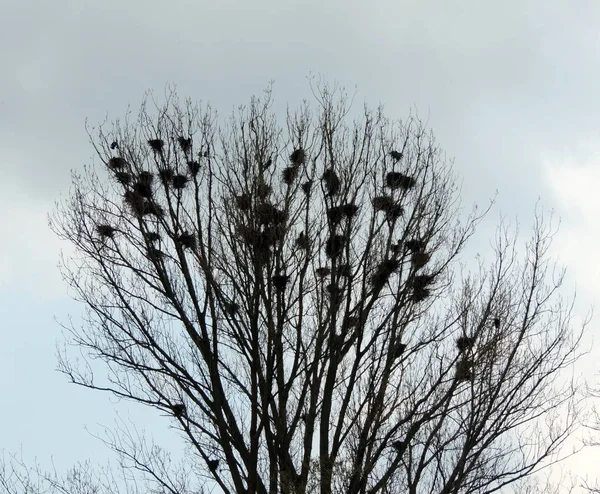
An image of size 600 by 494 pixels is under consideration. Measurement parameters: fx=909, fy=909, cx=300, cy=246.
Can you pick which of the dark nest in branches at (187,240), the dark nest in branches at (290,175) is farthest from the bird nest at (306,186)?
the dark nest in branches at (187,240)

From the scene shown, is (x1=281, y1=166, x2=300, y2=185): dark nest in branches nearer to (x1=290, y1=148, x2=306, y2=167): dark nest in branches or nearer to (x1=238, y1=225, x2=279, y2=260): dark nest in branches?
(x1=290, y1=148, x2=306, y2=167): dark nest in branches

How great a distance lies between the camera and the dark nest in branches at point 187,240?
9.76 metres

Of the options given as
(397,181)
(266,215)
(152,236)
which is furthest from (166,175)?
(397,181)

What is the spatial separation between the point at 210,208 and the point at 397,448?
3.17 metres

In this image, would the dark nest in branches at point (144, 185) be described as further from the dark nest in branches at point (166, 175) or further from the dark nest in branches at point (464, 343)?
the dark nest in branches at point (464, 343)

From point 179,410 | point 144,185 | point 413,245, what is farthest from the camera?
point 144,185

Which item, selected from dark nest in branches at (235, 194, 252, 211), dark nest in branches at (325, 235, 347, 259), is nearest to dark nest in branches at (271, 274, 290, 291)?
dark nest in branches at (325, 235, 347, 259)

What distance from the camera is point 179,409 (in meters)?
9.30

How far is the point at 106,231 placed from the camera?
400 inches

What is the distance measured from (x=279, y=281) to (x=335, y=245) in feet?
2.34

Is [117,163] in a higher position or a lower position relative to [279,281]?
higher

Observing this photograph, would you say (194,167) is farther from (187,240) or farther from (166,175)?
(187,240)

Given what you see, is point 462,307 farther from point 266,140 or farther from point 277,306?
point 266,140

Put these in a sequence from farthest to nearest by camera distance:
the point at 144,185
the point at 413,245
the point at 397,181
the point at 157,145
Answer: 1. the point at 157,145
2. the point at 144,185
3. the point at 397,181
4. the point at 413,245
